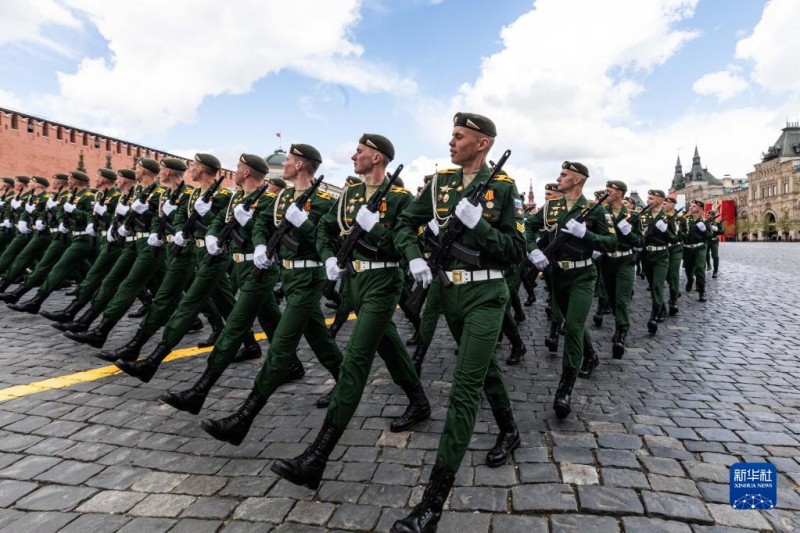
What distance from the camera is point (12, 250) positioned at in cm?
997

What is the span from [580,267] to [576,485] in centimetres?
237

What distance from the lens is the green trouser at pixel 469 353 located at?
271 centimetres

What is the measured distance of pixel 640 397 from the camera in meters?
4.59

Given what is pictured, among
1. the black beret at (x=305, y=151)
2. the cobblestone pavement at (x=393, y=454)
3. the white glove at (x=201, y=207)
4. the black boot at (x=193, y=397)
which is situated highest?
the black beret at (x=305, y=151)

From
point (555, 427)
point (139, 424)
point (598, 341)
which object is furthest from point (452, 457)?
point (598, 341)

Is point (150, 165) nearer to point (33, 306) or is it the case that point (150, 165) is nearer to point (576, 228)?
point (33, 306)

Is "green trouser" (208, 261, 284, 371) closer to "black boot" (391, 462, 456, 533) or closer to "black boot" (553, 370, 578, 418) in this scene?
"black boot" (391, 462, 456, 533)

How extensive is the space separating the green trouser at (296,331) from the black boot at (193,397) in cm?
45

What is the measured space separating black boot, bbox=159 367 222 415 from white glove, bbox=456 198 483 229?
2490mm

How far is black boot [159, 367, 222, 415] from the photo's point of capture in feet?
12.8

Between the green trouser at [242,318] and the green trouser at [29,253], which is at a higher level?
the green trouser at [29,253]

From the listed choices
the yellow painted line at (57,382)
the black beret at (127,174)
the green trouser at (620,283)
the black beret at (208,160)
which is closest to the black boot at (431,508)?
the yellow painted line at (57,382)

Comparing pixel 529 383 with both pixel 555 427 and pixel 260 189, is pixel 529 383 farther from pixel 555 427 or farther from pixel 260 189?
pixel 260 189

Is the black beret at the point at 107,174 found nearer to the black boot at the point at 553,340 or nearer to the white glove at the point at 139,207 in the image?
the white glove at the point at 139,207
